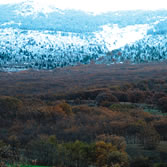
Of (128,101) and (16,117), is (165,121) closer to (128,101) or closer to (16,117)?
(16,117)

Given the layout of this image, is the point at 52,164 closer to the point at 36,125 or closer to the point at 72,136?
the point at 72,136

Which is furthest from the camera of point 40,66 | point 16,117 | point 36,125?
point 40,66

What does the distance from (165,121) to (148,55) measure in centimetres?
12550

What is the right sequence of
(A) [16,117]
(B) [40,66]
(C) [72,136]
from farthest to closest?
(B) [40,66] → (A) [16,117] → (C) [72,136]

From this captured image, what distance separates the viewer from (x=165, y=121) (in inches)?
1149

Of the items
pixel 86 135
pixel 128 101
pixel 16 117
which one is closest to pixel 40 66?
pixel 128 101

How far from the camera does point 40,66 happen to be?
121750 millimetres

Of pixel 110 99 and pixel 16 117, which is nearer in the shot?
pixel 16 117

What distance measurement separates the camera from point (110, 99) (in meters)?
47.1

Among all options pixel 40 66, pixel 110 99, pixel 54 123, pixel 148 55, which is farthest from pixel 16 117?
pixel 148 55

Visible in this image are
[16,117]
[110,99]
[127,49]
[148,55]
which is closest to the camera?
[16,117]

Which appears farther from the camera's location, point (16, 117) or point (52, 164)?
point (16, 117)

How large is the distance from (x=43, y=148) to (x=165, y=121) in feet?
42.4

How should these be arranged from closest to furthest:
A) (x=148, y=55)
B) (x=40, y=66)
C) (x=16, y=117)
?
(x=16, y=117) → (x=40, y=66) → (x=148, y=55)
